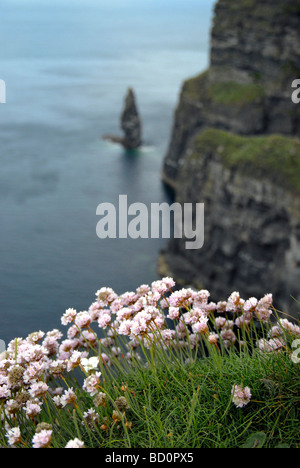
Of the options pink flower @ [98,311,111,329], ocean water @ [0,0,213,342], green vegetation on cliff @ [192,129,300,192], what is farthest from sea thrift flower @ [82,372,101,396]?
green vegetation on cliff @ [192,129,300,192]

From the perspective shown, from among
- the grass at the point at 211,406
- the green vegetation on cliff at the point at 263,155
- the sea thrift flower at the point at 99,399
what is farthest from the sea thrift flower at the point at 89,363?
the green vegetation on cliff at the point at 263,155

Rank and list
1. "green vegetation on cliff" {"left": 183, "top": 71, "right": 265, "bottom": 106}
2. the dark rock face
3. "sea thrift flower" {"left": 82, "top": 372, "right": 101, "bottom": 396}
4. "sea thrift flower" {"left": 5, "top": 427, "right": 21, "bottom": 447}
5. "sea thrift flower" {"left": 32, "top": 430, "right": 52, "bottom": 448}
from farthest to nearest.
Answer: "green vegetation on cliff" {"left": 183, "top": 71, "right": 265, "bottom": 106}
the dark rock face
"sea thrift flower" {"left": 82, "top": 372, "right": 101, "bottom": 396}
"sea thrift flower" {"left": 5, "top": 427, "right": 21, "bottom": 447}
"sea thrift flower" {"left": 32, "top": 430, "right": 52, "bottom": 448}

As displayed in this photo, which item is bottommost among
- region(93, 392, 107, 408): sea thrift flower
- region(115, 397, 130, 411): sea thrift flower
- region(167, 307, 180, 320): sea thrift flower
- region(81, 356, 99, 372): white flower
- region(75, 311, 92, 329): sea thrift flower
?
region(115, 397, 130, 411): sea thrift flower

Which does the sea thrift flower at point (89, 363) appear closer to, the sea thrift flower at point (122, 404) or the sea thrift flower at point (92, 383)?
the sea thrift flower at point (92, 383)

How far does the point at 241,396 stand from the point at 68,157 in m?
73.9

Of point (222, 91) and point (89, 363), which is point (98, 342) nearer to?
point (89, 363)

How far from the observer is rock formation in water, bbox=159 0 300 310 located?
4047cm

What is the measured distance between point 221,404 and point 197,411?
0.29 metres

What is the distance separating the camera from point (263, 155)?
41.6 meters

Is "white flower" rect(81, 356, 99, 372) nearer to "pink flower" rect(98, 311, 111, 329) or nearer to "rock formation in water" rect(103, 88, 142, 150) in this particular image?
"pink flower" rect(98, 311, 111, 329)

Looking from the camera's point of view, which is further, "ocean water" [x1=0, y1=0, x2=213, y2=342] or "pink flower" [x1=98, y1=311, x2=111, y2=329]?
"ocean water" [x1=0, y1=0, x2=213, y2=342]

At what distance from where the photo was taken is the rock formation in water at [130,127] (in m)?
84.6

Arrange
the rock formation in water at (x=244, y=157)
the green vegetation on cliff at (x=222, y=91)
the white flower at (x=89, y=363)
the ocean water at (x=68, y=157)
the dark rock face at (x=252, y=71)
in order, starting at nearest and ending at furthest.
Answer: the white flower at (x=89, y=363), the ocean water at (x=68, y=157), the rock formation in water at (x=244, y=157), the dark rock face at (x=252, y=71), the green vegetation on cliff at (x=222, y=91)

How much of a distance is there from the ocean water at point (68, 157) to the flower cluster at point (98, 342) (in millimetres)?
878
